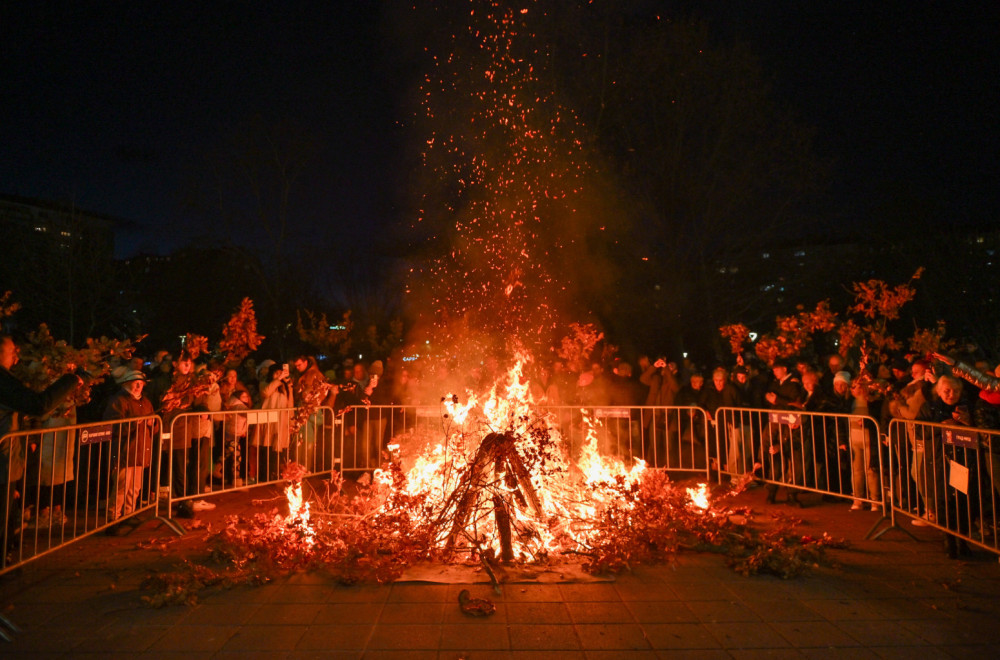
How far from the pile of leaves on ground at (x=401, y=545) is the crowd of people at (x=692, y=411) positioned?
1.37m

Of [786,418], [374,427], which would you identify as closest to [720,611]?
[786,418]

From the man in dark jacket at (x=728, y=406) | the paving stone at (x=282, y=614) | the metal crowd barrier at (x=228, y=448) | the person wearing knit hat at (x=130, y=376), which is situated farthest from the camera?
the man in dark jacket at (x=728, y=406)

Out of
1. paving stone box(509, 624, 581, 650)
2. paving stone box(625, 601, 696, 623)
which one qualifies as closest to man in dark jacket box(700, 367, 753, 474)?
paving stone box(625, 601, 696, 623)

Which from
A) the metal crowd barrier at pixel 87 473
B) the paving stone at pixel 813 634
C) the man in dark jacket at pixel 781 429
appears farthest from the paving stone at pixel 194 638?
the man in dark jacket at pixel 781 429

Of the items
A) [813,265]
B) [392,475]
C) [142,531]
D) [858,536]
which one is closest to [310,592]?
[392,475]

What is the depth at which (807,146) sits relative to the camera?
18.1 metres

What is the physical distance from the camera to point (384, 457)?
8.10 m

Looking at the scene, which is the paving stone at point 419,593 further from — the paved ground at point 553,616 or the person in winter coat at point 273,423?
the person in winter coat at point 273,423

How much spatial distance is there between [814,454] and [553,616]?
4679mm

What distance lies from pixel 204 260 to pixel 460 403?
27.0m

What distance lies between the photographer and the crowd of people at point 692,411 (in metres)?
6.33

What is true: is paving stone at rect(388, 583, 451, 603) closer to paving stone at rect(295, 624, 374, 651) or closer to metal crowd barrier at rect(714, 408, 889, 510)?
paving stone at rect(295, 624, 374, 651)

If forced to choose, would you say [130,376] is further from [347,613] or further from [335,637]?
[335,637]

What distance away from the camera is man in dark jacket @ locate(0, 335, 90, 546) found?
4578 mm
